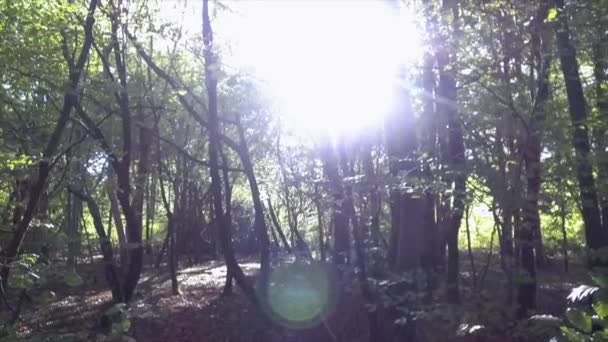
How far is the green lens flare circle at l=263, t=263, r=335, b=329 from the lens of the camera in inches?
420

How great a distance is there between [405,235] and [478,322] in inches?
147

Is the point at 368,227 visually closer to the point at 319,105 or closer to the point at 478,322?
the point at 319,105

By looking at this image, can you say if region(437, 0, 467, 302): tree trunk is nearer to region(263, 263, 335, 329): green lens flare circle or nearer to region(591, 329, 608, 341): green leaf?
region(263, 263, 335, 329): green lens flare circle

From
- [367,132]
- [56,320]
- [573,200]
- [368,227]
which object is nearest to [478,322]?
[573,200]

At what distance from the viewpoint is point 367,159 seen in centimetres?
1104

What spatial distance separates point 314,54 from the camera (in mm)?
9883

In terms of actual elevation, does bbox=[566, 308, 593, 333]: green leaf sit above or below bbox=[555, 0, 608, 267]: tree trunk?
below

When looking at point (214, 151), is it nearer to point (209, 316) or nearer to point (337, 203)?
point (337, 203)

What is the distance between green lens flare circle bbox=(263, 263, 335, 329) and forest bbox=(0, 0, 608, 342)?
41 mm

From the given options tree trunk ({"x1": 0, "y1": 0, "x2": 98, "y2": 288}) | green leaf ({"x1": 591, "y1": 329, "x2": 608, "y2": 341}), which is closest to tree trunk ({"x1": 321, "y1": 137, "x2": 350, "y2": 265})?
tree trunk ({"x1": 0, "y1": 0, "x2": 98, "y2": 288})

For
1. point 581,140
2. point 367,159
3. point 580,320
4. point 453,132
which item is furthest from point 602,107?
point 367,159

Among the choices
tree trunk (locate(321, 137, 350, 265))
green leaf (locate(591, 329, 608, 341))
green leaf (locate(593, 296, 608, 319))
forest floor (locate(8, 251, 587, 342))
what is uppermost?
tree trunk (locate(321, 137, 350, 265))

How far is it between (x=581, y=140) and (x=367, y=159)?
4.77m

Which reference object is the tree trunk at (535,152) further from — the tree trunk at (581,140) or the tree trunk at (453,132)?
the tree trunk at (453,132)
